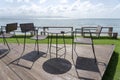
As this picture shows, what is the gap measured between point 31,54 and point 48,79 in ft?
4.85

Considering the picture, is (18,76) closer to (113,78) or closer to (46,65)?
(46,65)

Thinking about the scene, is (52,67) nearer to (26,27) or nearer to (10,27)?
(26,27)

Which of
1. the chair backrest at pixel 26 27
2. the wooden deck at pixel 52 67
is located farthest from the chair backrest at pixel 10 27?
the wooden deck at pixel 52 67

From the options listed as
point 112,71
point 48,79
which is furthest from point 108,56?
point 48,79

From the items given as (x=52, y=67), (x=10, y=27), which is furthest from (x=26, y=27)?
(x=52, y=67)

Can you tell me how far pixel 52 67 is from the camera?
2830 mm

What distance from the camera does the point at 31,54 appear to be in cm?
368

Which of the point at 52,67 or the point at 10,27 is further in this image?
the point at 10,27

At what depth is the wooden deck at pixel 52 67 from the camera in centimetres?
243

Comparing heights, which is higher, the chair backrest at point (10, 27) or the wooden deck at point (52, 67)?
the chair backrest at point (10, 27)

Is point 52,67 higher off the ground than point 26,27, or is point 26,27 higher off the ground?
point 26,27

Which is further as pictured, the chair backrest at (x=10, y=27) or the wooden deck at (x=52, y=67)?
the chair backrest at (x=10, y=27)

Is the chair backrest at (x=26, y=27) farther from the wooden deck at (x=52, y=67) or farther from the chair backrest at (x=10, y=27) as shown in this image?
the wooden deck at (x=52, y=67)

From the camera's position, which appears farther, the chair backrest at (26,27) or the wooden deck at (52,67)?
the chair backrest at (26,27)
